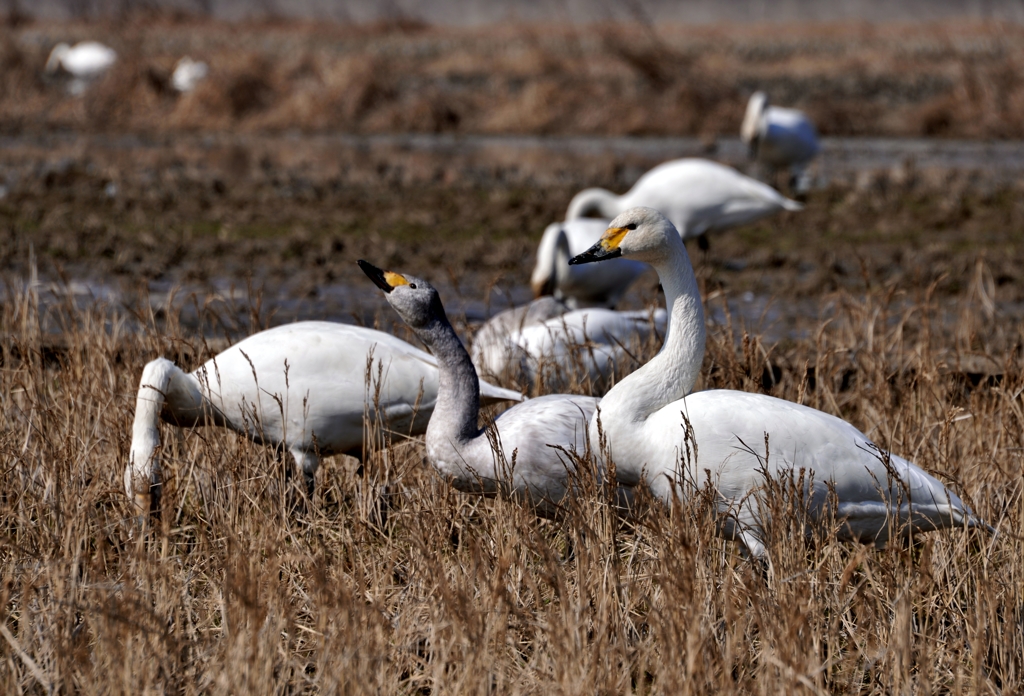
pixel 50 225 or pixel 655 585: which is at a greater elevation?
pixel 50 225

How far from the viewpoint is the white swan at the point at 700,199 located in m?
9.15

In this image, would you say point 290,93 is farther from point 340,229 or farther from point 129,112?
point 340,229

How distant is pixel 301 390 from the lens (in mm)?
4289

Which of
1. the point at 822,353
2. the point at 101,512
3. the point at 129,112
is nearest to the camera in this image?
the point at 101,512

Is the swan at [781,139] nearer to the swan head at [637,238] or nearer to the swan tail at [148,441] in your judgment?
the swan head at [637,238]

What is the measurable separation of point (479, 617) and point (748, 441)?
0.93 meters

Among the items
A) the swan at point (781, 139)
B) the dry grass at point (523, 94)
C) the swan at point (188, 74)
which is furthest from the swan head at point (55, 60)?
the swan at point (781, 139)

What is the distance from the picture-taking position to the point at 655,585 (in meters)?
3.52

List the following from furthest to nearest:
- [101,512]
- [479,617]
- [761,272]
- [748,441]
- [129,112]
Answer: [129,112]
[761,272]
[101,512]
[748,441]
[479,617]

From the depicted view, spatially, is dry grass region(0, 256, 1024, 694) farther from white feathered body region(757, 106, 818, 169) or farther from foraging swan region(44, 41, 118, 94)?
foraging swan region(44, 41, 118, 94)

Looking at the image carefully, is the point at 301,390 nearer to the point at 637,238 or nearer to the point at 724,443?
the point at 637,238

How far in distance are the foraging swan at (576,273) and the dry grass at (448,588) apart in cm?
312

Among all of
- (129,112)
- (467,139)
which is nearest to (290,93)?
(129,112)

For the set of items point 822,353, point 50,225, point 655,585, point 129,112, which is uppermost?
A: point 129,112
